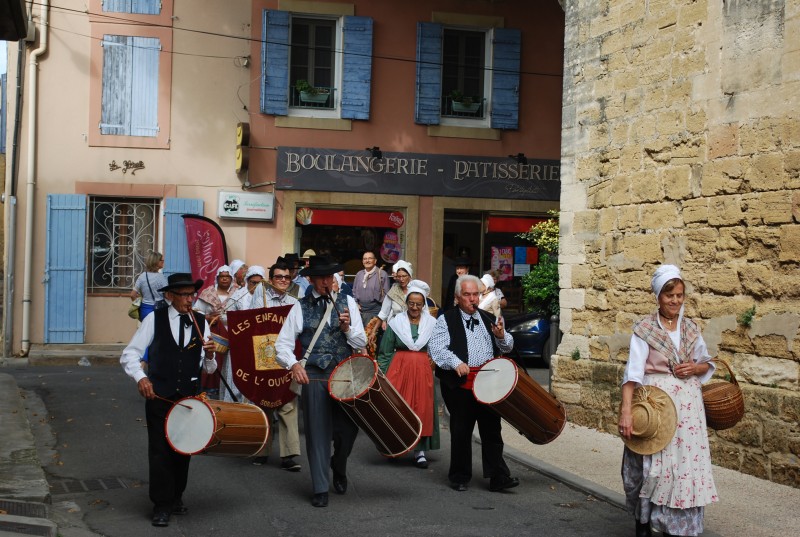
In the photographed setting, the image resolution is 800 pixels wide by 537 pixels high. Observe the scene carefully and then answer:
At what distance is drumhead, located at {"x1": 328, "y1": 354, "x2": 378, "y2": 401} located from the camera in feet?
24.7

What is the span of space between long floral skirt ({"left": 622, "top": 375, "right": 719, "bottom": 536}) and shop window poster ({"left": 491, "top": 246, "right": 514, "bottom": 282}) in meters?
13.5

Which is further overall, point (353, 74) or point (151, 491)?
point (353, 74)

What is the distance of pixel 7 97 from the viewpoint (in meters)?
18.1

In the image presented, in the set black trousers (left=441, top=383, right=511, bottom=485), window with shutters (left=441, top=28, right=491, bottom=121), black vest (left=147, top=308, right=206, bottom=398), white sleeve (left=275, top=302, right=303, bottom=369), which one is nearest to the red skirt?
black trousers (left=441, top=383, right=511, bottom=485)

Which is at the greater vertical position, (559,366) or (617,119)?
(617,119)

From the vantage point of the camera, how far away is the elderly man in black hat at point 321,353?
7773 millimetres

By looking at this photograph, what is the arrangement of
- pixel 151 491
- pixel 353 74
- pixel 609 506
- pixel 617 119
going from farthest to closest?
1. pixel 353 74
2. pixel 617 119
3. pixel 609 506
4. pixel 151 491

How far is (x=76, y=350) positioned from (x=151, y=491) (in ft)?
36.4

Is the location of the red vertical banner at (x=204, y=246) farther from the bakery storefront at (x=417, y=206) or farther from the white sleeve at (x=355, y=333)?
the white sleeve at (x=355, y=333)

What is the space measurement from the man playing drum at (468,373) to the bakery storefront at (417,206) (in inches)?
423

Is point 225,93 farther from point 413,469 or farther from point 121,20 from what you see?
point 413,469

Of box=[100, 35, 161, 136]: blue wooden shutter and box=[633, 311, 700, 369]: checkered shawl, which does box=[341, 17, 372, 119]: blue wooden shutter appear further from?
box=[633, 311, 700, 369]: checkered shawl

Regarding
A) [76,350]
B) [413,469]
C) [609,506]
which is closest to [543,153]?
[76,350]

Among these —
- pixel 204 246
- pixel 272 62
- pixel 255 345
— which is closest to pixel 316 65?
pixel 272 62
